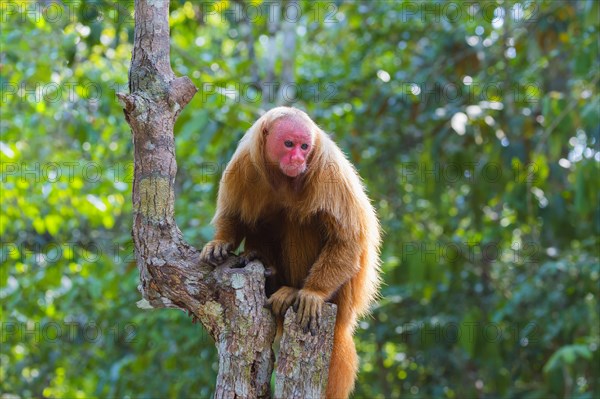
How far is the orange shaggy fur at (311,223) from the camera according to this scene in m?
4.17

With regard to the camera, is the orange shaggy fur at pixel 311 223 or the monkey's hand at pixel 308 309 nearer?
the monkey's hand at pixel 308 309

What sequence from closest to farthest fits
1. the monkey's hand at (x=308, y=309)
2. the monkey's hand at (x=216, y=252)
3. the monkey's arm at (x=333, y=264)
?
the monkey's hand at (x=308, y=309) < the monkey's hand at (x=216, y=252) < the monkey's arm at (x=333, y=264)

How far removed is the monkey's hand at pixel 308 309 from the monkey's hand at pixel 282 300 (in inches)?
1.3

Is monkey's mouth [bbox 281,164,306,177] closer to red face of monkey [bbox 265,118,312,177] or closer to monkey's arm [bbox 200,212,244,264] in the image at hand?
red face of monkey [bbox 265,118,312,177]

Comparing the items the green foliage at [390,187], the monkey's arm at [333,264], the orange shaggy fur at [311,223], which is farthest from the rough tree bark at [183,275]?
the green foliage at [390,187]

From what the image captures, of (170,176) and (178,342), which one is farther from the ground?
(170,176)

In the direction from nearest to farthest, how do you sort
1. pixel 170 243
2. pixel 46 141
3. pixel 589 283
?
1. pixel 170 243
2. pixel 589 283
3. pixel 46 141

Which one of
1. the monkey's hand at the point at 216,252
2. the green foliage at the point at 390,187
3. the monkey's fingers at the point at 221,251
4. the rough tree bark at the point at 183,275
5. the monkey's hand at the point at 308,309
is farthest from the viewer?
the green foliage at the point at 390,187

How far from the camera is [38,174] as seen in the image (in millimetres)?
6469

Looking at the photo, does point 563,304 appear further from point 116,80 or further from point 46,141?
point 46,141

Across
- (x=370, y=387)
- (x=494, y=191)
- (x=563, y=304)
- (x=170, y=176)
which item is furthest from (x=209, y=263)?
(x=370, y=387)

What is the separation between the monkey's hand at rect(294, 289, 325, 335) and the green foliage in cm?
206

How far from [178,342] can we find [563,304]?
405 cm

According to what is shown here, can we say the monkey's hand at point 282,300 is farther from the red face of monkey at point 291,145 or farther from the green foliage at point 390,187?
the green foliage at point 390,187
